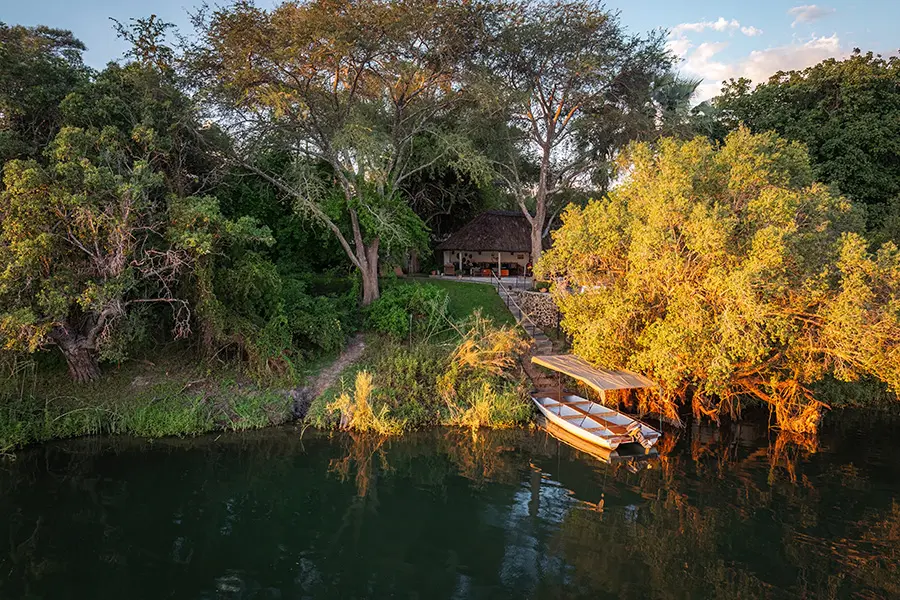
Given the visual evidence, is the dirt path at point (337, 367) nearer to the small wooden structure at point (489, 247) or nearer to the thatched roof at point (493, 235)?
the small wooden structure at point (489, 247)

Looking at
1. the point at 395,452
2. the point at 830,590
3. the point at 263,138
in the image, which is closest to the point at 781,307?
the point at 830,590

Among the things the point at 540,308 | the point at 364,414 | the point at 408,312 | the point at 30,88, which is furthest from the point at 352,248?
the point at 30,88

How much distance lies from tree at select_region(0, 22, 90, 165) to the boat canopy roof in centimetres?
1977

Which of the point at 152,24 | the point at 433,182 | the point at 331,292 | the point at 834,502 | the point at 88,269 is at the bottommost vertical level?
the point at 834,502

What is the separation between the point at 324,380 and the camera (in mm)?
20500

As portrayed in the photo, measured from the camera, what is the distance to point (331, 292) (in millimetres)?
28031

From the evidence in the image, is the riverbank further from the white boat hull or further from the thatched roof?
the thatched roof

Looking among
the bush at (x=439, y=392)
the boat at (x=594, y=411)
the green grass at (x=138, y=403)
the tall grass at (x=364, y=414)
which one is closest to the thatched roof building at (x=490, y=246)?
the bush at (x=439, y=392)

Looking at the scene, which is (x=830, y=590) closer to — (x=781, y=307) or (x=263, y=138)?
(x=781, y=307)

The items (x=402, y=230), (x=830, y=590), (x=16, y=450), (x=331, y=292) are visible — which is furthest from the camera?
(x=331, y=292)

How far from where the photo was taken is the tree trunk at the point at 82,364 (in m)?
18.0

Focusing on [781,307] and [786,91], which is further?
[786,91]

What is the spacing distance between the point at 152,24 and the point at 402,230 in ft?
43.9

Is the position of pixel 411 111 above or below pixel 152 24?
below
